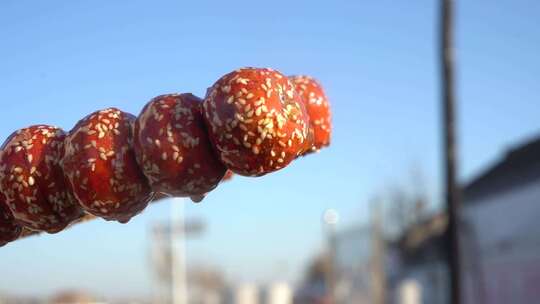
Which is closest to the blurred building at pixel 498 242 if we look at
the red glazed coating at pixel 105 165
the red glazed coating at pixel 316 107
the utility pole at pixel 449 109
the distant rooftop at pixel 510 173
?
the distant rooftop at pixel 510 173

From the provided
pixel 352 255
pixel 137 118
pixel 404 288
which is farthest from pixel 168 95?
pixel 404 288

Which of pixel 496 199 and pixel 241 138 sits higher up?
pixel 241 138

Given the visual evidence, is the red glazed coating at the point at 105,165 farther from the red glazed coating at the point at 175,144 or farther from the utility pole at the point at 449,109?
the utility pole at the point at 449,109

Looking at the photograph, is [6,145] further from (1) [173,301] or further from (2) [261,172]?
(1) [173,301]

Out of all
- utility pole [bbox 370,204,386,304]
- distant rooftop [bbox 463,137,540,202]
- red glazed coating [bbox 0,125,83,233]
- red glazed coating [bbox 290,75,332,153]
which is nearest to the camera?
red glazed coating [bbox 0,125,83,233]

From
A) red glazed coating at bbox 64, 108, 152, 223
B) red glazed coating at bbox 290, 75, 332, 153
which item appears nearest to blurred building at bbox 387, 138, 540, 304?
red glazed coating at bbox 290, 75, 332, 153

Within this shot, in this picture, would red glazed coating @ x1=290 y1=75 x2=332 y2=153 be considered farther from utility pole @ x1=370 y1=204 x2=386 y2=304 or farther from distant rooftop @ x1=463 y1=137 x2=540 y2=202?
distant rooftop @ x1=463 y1=137 x2=540 y2=202

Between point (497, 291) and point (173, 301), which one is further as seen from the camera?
point (173, 301)
